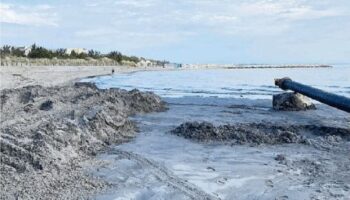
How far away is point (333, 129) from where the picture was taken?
1070cm

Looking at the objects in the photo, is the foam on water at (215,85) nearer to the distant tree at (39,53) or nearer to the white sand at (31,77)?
the white sand at (31,77)

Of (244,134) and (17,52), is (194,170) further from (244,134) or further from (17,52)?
(17,52)

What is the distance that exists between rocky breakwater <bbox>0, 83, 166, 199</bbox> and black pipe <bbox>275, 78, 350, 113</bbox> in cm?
534

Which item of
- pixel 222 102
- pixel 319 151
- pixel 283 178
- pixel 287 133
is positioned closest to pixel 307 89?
pixel 222 102

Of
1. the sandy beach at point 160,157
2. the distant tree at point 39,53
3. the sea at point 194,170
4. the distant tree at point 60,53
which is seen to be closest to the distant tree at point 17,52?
the distant tree at point 39,53

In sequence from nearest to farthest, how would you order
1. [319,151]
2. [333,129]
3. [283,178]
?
[283,178] < [319,151] < [333,129]

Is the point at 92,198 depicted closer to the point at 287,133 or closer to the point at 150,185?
the point at 150,185

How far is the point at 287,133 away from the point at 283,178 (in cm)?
316

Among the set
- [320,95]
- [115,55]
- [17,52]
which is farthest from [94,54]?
[320,95]

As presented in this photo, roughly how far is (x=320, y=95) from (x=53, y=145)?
28.9 ft

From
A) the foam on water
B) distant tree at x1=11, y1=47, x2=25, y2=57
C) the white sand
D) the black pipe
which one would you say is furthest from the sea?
distant tree at x1=11, y1=47, x2=25, y2=57

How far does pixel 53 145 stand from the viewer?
722 cm

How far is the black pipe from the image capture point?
39.3 feet

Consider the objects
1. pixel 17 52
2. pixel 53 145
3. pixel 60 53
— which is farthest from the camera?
pixel 60 53
